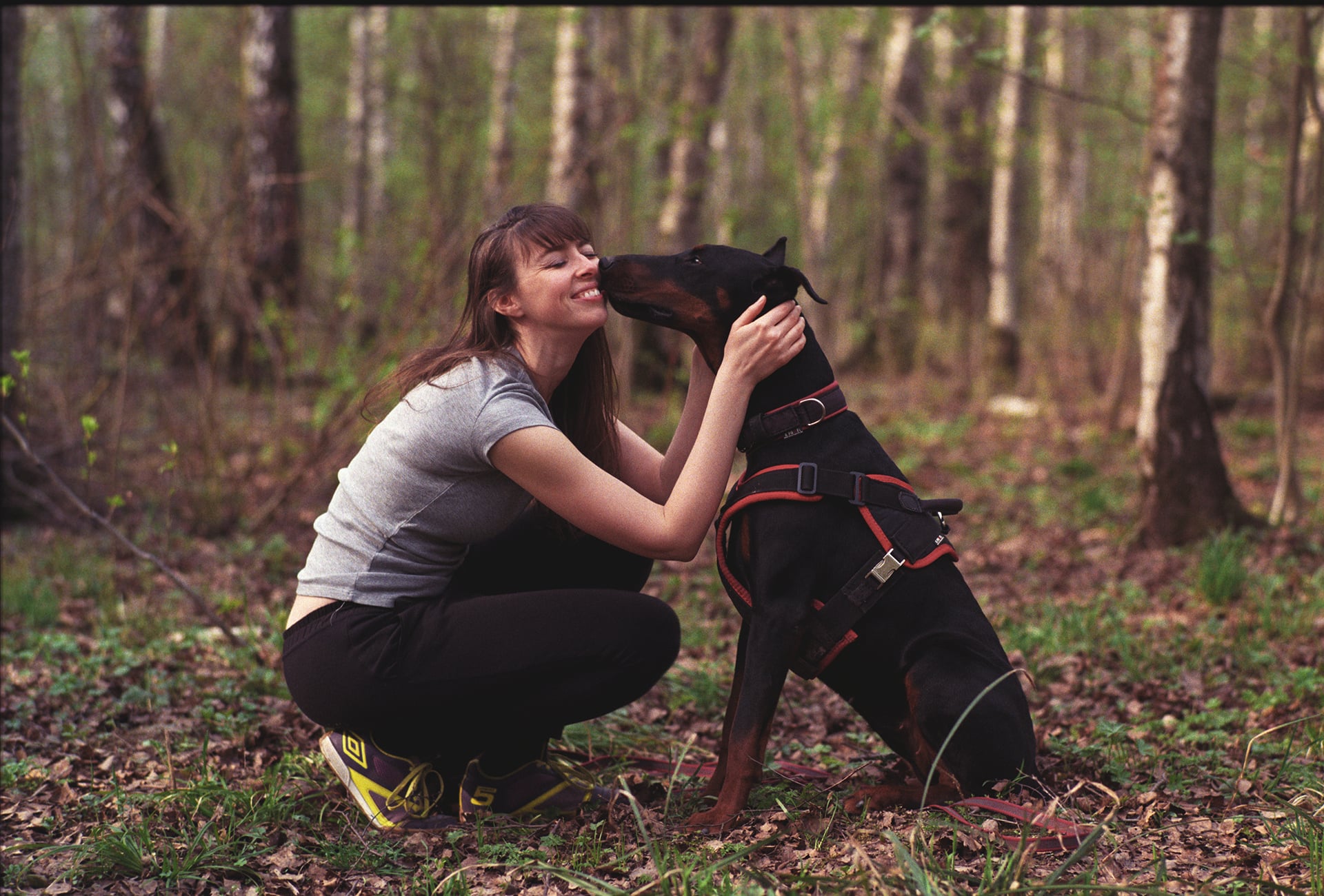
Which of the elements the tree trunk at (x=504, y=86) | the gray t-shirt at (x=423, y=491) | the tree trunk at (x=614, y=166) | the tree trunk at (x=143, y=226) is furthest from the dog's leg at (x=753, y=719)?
Result: the tree trunk at (x=504, y=86)

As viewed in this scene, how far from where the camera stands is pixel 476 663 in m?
2.50

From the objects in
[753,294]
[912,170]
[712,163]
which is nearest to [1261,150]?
[912,170]

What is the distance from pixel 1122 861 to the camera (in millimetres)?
2227

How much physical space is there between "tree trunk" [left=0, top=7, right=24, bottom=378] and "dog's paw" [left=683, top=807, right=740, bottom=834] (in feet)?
13.8

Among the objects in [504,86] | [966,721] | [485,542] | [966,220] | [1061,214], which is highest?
[504,86]

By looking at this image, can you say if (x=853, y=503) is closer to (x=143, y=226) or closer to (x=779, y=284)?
(x=779, y=284)

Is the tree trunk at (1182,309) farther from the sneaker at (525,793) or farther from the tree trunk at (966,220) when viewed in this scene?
the tree trunk at (966,220)

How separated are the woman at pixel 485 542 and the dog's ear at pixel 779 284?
5 centimetres

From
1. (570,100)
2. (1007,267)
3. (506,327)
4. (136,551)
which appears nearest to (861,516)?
(506,327)

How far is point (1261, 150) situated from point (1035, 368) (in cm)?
487

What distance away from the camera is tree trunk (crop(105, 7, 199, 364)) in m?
4.96

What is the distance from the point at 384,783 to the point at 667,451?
112 cm

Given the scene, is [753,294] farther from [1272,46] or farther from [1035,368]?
[1035,368]

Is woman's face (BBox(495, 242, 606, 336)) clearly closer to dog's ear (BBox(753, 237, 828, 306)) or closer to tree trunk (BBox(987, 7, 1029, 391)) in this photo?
dog's ear (BBox(753, 237, 828, 306))
